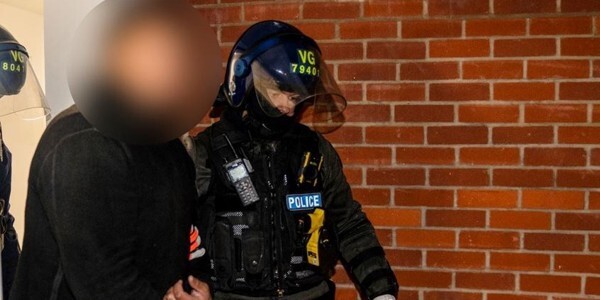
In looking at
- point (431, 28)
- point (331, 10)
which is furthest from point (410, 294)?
point (331, 10)

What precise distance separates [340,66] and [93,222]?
1.41 meters

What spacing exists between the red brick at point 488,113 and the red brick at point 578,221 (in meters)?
0.40

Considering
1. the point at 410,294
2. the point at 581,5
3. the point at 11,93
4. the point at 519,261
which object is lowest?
the point at 410,294

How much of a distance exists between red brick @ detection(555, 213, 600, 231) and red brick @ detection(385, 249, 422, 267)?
522 millimetres

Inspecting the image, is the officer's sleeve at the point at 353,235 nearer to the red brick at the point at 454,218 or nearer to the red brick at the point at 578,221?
the red brick at the point at 454,218

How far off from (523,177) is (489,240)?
266mm

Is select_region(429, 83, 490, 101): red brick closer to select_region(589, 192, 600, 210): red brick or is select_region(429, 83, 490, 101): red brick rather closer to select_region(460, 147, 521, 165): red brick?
select_region(460, 147, 521, 165): red brick

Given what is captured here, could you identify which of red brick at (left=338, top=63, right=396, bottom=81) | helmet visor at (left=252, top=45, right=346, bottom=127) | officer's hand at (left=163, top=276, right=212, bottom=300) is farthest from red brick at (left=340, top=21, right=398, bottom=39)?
officer's hand at (left=163, top=276, right=212, bottom=300)

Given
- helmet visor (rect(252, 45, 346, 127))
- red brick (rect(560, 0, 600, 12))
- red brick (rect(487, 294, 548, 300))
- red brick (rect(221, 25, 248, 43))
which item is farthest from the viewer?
red brick (rect(221, 25, 248, 43))

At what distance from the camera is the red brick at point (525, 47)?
6.99 ft

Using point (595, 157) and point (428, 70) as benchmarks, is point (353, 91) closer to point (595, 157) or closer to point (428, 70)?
point (428, 70)

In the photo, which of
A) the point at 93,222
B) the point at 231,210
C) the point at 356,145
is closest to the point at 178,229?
the point at 93,222

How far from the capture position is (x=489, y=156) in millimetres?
2191

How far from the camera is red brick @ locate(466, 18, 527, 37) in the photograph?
2145 millimetres
